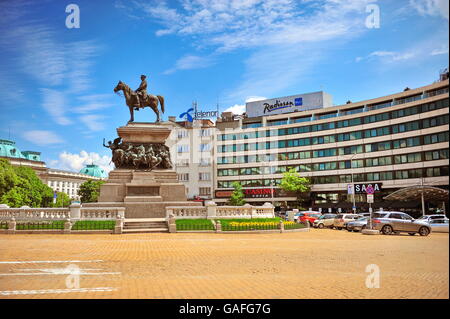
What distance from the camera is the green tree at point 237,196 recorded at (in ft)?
285

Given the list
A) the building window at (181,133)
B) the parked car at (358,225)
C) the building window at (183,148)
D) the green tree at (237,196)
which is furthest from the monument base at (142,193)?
the building window at (181,133)

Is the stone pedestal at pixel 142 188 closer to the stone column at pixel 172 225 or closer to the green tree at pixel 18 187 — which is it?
the stone column at pixel 172 225

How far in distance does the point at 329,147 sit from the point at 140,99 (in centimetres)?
5531

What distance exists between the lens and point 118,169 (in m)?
35.5

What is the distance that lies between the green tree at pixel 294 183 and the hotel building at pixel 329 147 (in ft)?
8.24

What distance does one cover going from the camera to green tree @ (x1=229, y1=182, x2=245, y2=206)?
86.8 meters

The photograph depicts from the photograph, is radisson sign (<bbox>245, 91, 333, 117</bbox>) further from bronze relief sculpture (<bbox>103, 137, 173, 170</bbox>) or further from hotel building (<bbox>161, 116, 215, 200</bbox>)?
bronze relief sculpture (<bbox>103, 137, 173, 170</bbox>)

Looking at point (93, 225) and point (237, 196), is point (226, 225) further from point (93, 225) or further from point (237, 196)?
point (237, 196)

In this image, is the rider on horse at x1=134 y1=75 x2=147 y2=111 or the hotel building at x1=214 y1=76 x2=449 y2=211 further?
the hotel building at x1=214 y1=76 x2=449 y2=211

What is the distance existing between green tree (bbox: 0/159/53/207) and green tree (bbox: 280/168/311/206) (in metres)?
50.0

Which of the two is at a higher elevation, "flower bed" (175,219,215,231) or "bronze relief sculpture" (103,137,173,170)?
"bronze relief sculpture" (103,137,173,170)

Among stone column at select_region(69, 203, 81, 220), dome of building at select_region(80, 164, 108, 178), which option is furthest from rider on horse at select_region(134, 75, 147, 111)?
dome of building at select_region(80, 164, 108, 178)

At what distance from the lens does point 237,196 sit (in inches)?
3450

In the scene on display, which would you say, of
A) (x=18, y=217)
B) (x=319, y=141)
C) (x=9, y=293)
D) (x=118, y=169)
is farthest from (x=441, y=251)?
(x=319, y=141)
